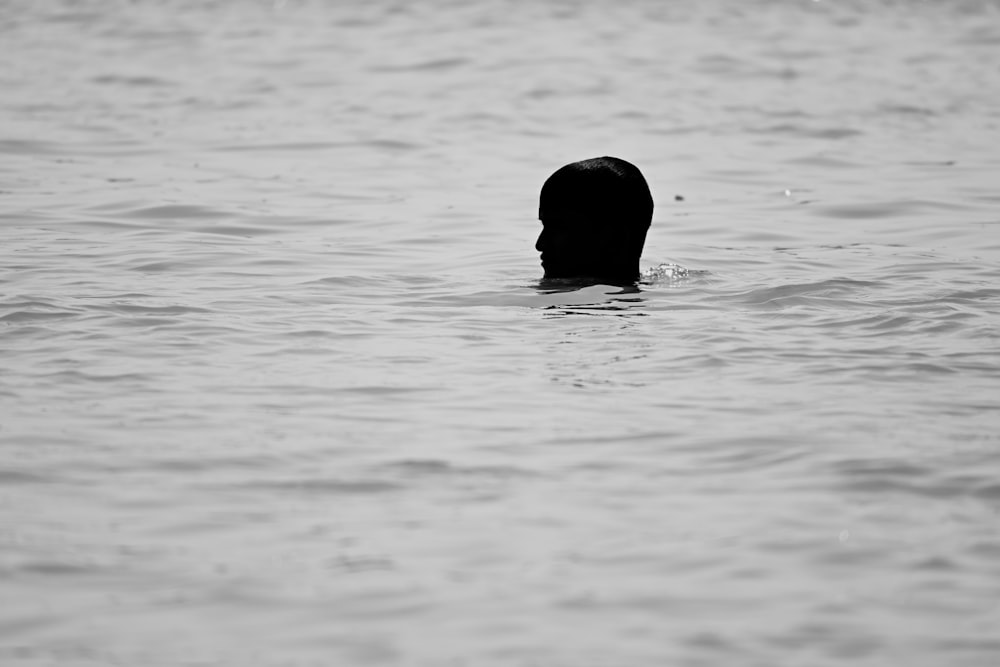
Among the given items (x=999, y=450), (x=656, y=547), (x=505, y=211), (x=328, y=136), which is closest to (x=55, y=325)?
(x=656, y=547)

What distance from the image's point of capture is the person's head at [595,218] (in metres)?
10.9

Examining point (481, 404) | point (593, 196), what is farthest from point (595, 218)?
point (481, 404)

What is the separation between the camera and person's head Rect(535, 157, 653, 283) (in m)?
10.9

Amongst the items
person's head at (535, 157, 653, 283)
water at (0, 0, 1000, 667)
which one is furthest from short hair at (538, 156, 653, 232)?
water at (0, 0, 1000, 667)

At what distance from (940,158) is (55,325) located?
11596 millimetres

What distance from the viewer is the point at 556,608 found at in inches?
207

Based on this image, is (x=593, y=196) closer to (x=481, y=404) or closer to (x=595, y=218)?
(x=595, y=218)

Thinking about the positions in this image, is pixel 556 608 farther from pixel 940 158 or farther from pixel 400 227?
pixel 940 158

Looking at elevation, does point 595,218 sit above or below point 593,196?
below

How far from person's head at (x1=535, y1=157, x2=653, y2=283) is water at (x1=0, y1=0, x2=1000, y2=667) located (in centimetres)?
29

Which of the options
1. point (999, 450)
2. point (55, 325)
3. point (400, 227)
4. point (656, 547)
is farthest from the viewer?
point (400, 227)

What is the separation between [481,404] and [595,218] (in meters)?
3.36

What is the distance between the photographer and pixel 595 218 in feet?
35.7

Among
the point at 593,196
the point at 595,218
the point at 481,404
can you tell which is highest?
the point at 593,196
